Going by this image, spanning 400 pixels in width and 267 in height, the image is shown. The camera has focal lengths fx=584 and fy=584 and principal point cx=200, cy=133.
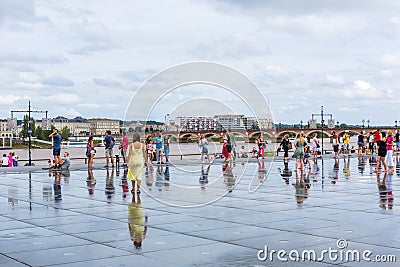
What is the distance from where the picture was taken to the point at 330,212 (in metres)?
11.3

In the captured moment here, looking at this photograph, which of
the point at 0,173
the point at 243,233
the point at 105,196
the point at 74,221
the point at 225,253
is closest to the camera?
the point at 225,253

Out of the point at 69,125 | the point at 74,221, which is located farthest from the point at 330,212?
the point at 69,125

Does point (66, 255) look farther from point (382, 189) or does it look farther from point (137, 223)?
point (382, 189)

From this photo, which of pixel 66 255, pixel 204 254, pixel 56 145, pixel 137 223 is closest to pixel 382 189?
pixel 137 223

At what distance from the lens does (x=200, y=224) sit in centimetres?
1011

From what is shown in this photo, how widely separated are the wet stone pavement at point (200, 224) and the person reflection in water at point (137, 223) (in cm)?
2

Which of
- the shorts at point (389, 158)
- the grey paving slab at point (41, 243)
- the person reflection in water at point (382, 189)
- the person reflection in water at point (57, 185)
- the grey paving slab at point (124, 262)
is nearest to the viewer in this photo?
the grey paving slab at point (124, 262)

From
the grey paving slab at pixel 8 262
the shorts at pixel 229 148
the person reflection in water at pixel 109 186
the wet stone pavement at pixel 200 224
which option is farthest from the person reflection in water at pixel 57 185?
the shorts at pixel 229 148

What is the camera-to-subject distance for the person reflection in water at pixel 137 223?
872cm

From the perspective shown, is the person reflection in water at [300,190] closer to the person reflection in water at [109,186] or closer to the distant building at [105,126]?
the person reflection in water at [109,186]

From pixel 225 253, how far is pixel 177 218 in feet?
10.7

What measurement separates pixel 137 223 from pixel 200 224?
111 cm

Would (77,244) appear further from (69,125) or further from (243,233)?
(69,125)

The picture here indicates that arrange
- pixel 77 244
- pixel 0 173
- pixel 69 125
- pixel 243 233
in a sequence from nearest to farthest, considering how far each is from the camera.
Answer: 1. pixel 77 244
2. pixel 243 233
3. pixel 0 173
4. pixel 69 125
